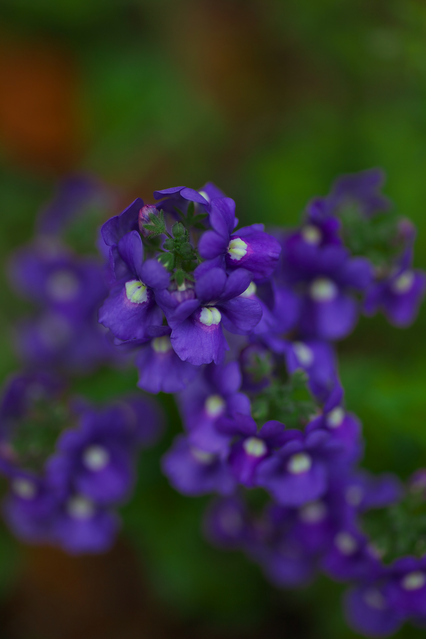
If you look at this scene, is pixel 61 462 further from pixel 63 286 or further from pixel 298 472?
pixel 63 286

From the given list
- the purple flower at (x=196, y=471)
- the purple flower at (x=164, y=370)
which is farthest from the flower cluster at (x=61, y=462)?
the purple flower at (x=164, y=370)

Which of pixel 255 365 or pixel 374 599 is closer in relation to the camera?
pixel 255 365

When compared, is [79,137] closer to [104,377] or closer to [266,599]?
[104,377]

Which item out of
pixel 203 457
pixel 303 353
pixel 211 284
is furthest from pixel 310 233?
pixel 203 457

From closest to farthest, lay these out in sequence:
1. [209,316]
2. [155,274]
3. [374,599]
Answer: [155,274] < [209,316] < [374,599]

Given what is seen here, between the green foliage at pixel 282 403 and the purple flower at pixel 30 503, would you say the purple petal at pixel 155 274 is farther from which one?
the purple flower at pixel 30 503

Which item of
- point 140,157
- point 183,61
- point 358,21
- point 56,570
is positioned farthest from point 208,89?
point 56,570
